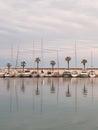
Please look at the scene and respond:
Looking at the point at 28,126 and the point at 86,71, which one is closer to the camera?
the point at 28,126

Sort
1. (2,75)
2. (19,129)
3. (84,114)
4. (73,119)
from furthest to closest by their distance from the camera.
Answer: (2,75) < (84,114) < (73,119) < (19,129)

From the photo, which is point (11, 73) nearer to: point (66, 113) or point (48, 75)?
point (48, 75)

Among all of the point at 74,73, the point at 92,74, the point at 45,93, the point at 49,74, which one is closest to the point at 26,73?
the point at 49,74

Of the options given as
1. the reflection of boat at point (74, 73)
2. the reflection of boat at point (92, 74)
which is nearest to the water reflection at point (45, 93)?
the reflection of boat at point (74, 73)

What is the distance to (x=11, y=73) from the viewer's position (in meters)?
106

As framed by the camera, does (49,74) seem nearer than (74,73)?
No

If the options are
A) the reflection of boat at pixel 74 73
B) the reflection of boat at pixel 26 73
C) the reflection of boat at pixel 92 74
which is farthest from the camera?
the reflection of boat at pixel 92 74

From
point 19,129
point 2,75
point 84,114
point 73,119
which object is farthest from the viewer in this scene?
point 2,75

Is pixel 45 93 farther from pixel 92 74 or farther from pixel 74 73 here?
pixel 92 74

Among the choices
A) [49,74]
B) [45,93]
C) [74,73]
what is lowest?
[45,93]

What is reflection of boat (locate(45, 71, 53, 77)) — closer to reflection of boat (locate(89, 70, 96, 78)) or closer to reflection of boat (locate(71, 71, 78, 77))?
reflection of boat (locate(71, 71, 78, 77))

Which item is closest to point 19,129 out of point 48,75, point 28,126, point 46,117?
point 28,126

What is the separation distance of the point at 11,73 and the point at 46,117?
84.4m

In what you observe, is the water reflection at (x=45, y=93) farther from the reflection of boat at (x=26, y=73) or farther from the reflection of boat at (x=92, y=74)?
the reflection of boat at (x=92, y=74)
